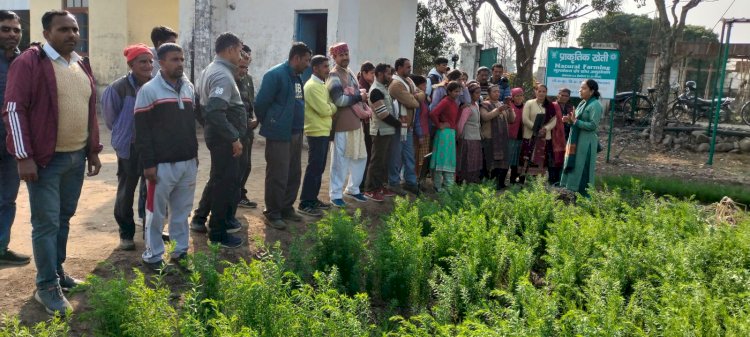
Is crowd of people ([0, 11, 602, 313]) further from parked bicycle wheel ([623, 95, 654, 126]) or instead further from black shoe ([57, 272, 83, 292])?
parked bicycle wheel ([623, 95, 654, 126])

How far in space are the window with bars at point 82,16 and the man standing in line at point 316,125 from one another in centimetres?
1194

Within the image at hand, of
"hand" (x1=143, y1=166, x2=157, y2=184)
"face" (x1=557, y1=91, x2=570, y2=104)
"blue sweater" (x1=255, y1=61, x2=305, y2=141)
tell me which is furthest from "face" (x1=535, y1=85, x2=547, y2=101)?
"hand" (x1=143, y1=166, x2=157, y2=184)

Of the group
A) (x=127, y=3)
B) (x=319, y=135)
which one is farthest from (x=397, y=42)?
(x=127, y=3)

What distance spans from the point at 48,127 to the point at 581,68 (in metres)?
8.82

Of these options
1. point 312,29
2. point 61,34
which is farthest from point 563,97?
point 61,34

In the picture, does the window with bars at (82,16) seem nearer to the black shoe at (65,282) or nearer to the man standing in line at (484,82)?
the man standing in line at (484,82)

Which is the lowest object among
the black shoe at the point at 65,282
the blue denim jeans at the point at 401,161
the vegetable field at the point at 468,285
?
the black shoe at the point at 65,282

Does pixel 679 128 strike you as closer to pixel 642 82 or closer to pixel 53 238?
pixel 642 82

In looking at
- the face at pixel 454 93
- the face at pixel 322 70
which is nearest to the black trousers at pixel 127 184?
the face at pixel 322 70

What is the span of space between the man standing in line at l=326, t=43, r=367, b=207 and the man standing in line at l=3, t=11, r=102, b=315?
2.96 metres

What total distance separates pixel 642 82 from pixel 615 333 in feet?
61.9

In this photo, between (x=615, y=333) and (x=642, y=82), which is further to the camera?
(x=642, y=82)

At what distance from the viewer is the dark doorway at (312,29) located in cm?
1098

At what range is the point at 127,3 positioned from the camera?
1428 centimetres
